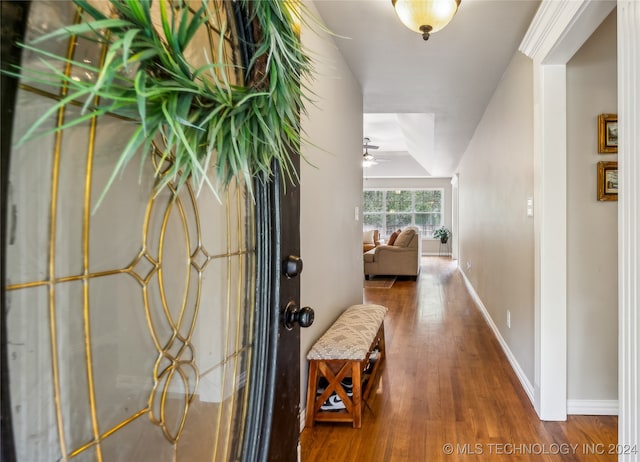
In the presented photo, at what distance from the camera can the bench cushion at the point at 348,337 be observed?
2076 millimetres

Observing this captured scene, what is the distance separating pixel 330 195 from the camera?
8.43ft

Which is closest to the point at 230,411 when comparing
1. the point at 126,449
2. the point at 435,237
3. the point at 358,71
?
the point at 126,449

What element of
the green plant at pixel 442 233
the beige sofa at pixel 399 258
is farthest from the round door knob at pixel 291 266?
the green plant at pixel 442 233

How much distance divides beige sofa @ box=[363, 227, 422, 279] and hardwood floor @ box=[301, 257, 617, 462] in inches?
142

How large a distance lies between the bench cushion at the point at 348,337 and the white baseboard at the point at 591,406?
1204 mm

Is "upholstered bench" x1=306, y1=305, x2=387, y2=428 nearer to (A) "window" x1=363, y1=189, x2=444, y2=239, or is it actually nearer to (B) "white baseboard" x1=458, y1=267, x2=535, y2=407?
(B) "white baseboard" x1=458, y1=267, x2=535, y2=407

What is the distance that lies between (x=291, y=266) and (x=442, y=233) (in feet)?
35.8

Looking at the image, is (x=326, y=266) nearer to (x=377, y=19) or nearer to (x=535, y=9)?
(x=377, y=19)

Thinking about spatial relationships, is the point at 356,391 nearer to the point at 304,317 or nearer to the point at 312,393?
the point at 312,393

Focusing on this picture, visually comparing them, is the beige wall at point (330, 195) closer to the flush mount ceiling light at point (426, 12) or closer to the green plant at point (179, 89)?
the flush mount ceiling light at point (426, 12)

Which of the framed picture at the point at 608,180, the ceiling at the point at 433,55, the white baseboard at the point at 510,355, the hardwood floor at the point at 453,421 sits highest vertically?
the ceiling at the point at 433,55

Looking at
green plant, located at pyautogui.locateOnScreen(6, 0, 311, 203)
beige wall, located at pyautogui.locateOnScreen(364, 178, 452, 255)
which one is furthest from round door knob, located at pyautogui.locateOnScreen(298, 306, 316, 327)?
beige wall, located at pyautogui.locateOnScreen(364, 178, 452, 255)

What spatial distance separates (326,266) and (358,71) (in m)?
1.68
